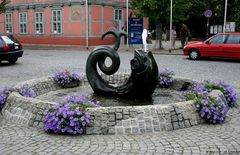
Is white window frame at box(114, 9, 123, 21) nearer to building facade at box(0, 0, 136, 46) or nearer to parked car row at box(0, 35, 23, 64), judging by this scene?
building facade at box(0, 0, 136, 46)

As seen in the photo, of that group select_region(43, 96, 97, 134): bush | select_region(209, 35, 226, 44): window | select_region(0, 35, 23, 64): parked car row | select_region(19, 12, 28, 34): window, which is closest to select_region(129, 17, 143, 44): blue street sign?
select_region(209, 35, 226, 44): window

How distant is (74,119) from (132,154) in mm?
1272

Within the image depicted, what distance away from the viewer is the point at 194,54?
18828mm

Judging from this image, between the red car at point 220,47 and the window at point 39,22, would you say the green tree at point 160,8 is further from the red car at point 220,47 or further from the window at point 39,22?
the window at point 39,22

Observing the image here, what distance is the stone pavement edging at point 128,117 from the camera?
5.67 m

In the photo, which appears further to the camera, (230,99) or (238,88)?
(238,88)

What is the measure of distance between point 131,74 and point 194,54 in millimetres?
12392

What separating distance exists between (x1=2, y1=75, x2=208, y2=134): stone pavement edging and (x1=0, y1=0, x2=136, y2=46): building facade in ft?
70.5

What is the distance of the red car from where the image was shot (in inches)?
679

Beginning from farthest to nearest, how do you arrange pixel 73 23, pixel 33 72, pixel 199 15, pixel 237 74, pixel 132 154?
pixel 199 15 → pixel 73 23 → pixel 33 72 → pixel 237 74 → pixel 132 154

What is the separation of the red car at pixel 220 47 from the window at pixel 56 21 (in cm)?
1487

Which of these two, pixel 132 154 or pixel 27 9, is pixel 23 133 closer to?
pixel 132 154

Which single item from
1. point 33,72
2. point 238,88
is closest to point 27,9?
point 33,72

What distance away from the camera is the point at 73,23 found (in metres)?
29.1
